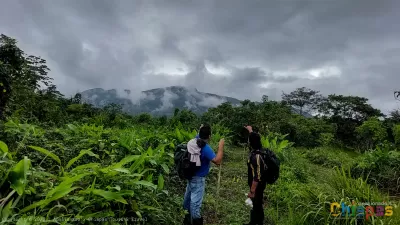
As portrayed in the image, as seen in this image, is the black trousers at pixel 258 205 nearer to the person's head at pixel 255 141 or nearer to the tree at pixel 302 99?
the person's head at pixel 255 141

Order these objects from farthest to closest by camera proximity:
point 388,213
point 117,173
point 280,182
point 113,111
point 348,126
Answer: point 348,126 → point 113,111 → point 280,182 → point 388,213 → point 117,173

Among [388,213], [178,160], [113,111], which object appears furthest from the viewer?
[113,111]

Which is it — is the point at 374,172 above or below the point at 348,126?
below

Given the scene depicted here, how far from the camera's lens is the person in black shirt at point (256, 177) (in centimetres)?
361

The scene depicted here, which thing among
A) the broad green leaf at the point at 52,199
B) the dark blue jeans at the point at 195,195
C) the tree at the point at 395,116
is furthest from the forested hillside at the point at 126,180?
the tree at the point at 395,116

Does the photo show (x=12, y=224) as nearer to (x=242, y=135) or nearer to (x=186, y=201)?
(x=186, y=201)

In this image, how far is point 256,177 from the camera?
3621mm

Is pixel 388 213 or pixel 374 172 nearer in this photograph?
pixel 388 213

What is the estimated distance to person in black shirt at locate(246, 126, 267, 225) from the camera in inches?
142

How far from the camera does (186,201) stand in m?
3.79

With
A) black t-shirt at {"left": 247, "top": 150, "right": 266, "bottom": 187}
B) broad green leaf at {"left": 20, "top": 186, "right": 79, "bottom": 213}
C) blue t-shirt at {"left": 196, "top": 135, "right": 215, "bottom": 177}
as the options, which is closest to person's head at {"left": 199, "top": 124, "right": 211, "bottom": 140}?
blue t-shirt at {"left": 196, "top": 135, "right": 215, "bottom": 177}

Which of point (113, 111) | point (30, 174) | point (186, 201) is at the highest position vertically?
point (113, 111)

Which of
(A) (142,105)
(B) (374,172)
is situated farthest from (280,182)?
(A) (142,105)

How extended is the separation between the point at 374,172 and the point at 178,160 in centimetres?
529
